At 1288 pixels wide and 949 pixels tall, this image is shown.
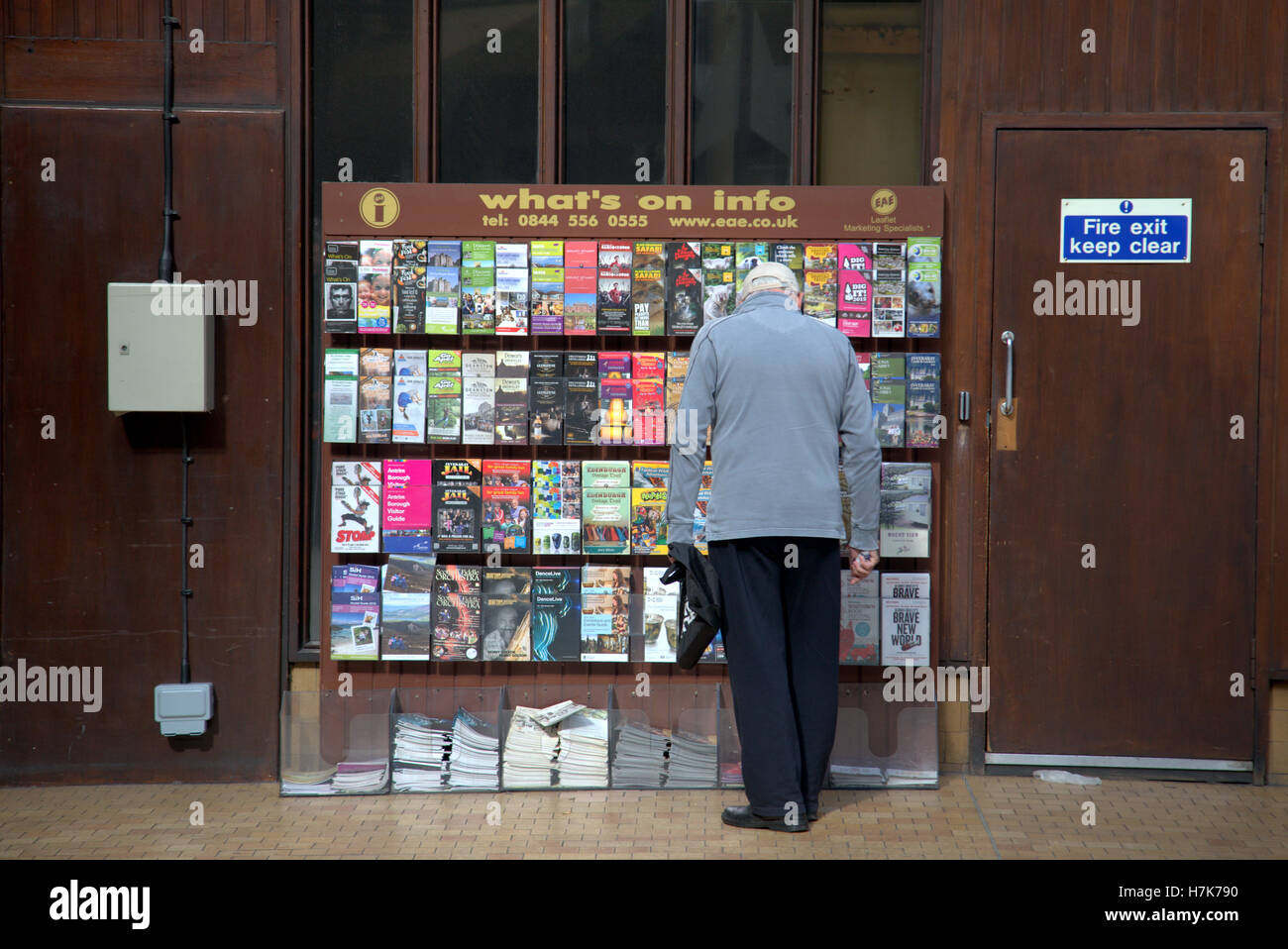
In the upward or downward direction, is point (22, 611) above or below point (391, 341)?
below

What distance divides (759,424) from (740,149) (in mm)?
1433

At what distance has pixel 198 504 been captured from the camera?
223 inches

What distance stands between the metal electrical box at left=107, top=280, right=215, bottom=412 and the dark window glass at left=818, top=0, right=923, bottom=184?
8.85ft

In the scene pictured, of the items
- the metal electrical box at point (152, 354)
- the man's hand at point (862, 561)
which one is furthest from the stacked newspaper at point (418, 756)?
the man's hand at point (862, 561)

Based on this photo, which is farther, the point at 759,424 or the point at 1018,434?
the point at 1018,434

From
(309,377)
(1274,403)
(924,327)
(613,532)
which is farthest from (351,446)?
(1274,403)

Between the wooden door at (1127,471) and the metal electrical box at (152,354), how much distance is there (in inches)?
127

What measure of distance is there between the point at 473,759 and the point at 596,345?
1748 millimetres

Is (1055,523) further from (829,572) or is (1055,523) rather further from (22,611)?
(22,611)

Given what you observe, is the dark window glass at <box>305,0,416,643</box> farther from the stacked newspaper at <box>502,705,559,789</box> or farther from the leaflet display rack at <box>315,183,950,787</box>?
the stacked newspaper at <box>502,705,559,789</box>

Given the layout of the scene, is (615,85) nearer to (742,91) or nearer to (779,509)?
(742,91)

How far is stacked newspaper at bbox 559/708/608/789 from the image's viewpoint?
5535 millimetres

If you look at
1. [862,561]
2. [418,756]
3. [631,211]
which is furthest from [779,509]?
[418,756]

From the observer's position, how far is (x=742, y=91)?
5.80 meters
